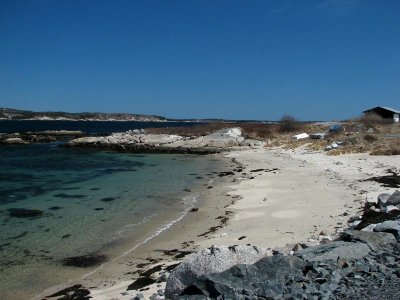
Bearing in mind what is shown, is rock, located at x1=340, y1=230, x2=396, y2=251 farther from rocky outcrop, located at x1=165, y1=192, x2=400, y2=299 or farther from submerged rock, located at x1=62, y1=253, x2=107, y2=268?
submerged rock, located at x1=62, y1=253, x2=107, y2=268

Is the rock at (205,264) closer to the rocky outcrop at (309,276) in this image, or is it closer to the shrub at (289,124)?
the rocky outcrop at (309,276)

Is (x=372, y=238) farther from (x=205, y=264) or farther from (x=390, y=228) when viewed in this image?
(x=205, y=264)

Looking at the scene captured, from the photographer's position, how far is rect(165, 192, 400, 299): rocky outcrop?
584 centimetres

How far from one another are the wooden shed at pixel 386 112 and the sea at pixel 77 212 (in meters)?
38.6

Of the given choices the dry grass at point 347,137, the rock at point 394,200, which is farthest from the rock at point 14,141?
the rock at point 394,200

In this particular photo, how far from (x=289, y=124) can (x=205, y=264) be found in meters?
57.7

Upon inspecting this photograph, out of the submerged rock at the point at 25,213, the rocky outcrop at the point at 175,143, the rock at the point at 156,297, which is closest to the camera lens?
the rock at the point at 156,297

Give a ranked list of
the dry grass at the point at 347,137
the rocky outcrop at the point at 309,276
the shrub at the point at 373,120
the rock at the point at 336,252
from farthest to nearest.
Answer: the shrub at the point at 373,120
the dry grass at the point at 347,137
the rock at the point at 336,252
the rocky outcrop at the point at 309,276

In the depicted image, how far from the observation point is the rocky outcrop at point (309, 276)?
5.84m

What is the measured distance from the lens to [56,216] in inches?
632

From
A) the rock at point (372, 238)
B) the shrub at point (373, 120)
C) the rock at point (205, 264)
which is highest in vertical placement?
the shrub at point (373, 120)

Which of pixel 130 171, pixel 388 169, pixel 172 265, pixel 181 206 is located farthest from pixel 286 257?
pixel 130 171

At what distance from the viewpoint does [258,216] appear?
14.8m

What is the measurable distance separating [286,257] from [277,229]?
19.3ft
